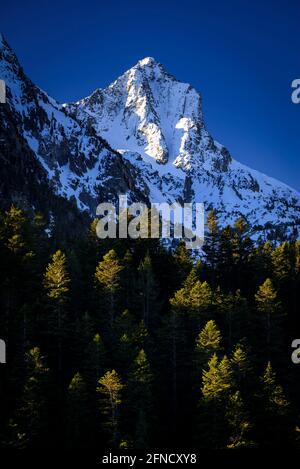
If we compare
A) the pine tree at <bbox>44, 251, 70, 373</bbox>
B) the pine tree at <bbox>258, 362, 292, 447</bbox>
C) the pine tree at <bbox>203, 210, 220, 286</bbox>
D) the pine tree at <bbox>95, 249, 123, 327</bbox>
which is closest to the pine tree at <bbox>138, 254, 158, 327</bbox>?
the pine tree at <bbox>95, 249, 123, 327</bbox>

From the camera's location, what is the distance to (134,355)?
144 ft

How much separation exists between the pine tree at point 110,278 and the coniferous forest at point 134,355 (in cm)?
11

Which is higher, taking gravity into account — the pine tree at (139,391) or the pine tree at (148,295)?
the pine tree at (148,295)

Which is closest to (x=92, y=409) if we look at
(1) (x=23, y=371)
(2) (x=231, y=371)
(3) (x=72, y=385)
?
(3) (x=72, y=385)

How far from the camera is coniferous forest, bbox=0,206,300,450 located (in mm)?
39719

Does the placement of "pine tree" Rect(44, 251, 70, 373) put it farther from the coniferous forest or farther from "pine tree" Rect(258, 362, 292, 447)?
"pine tree" Rect(258, 362, 292, 447)

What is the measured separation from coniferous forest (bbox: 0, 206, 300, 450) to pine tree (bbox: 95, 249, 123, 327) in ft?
0.36

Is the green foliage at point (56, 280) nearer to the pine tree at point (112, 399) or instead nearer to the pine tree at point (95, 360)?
the pine tree at point (95, 360)

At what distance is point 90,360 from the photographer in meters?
42.6

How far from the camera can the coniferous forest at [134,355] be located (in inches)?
1564

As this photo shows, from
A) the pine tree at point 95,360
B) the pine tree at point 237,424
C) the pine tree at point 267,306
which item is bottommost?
the pine tree at point 237,424

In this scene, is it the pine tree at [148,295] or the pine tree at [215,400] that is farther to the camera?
the pine tree at [148,295]

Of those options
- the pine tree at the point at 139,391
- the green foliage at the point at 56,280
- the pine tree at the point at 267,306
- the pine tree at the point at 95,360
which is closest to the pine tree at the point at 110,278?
the green foliage at the point at 56,280

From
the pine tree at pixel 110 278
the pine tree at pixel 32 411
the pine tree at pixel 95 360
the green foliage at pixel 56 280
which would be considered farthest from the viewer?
the pine tree at pixel 110 278
